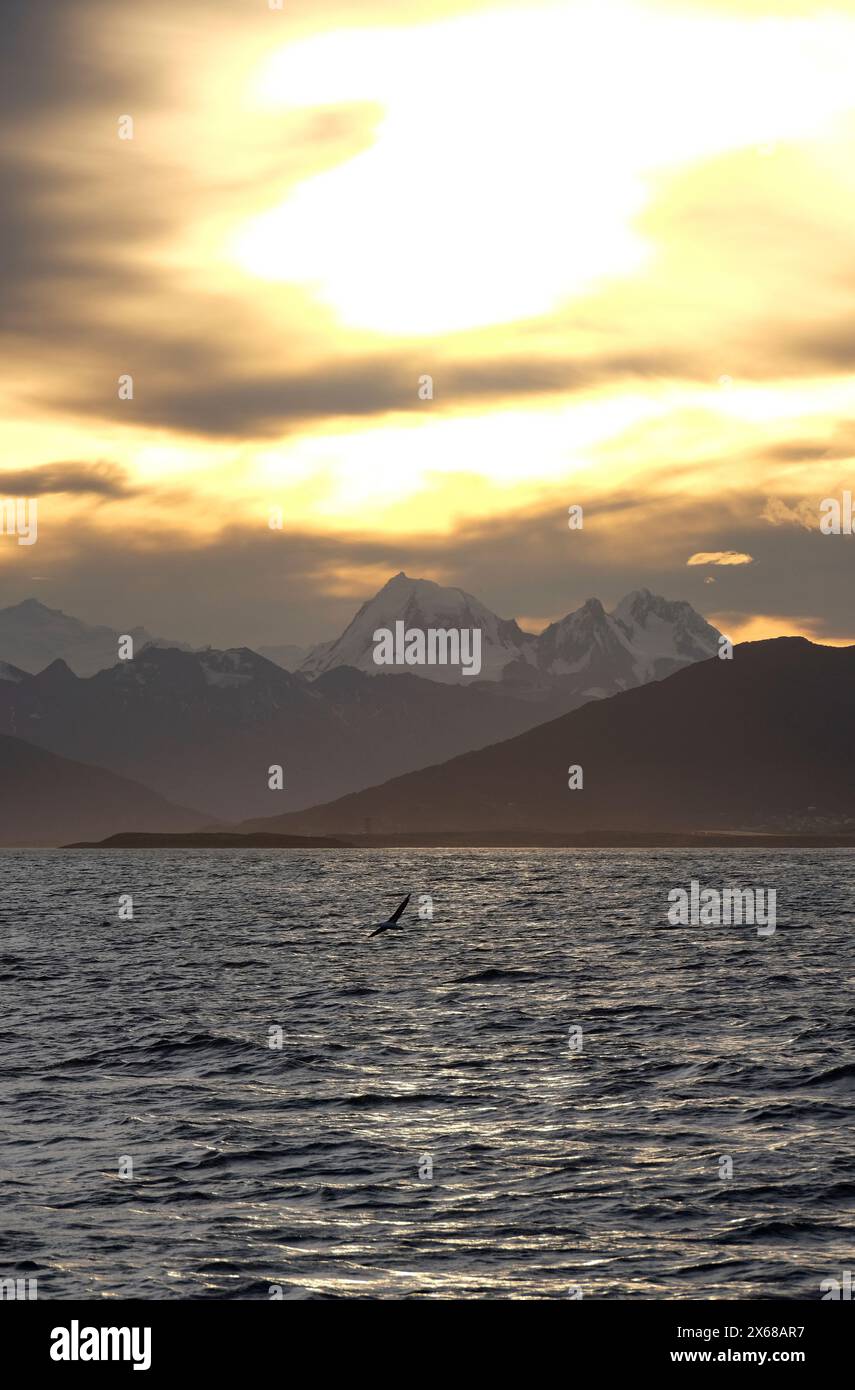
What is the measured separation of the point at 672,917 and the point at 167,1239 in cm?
11078

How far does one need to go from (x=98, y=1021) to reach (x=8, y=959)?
113ft

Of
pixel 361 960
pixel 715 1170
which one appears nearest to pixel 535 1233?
pixel 715 1170

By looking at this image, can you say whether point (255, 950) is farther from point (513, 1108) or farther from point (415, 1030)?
point (513, 1108)

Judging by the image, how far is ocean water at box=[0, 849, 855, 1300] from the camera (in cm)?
2509

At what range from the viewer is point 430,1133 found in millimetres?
35375

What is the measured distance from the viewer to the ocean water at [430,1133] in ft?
82.3

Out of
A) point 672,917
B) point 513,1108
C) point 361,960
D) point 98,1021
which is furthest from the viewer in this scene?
point 672,917
